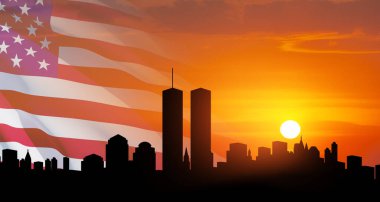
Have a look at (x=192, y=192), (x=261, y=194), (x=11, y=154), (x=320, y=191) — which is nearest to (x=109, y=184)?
(x=192, y=192)

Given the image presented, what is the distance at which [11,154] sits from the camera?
42.1m

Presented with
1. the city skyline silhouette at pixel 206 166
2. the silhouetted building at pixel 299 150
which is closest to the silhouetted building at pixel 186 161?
the city skyline silhouette at pixel 206 166

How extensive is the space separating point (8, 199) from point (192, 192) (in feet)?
30.9

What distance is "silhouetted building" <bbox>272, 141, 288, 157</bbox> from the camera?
3528 centimetres

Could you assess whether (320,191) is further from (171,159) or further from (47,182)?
(47,182)

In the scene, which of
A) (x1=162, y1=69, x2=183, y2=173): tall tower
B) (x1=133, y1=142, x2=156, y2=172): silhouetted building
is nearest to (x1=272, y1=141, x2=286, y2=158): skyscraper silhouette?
(x1=162, y1=69, x2=183, y2=173): tall tower

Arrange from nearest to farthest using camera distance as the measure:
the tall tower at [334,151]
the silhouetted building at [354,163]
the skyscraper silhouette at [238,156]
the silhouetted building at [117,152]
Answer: the silhouetted building at [117,152] < the skyscraper silhouette at [238,156] < the silhouetted building at [354,163] < the tall tower at [334,151]

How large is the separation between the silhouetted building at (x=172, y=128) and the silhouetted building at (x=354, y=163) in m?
7.23

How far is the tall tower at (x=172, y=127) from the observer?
121ft

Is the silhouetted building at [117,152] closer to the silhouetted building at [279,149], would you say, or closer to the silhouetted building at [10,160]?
the silhouetted building at [279,149]

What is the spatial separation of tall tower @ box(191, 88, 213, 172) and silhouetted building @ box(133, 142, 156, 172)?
193 inches

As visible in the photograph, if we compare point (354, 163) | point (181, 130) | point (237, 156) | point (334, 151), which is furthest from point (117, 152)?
point (334, 151)

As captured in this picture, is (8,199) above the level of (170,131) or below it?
below

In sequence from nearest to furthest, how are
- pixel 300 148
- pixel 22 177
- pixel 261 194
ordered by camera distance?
pixel 261 194 → pixel 300 148 → pixel 22 177
